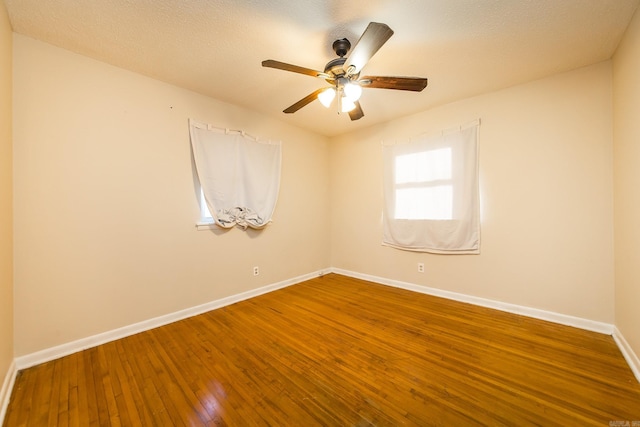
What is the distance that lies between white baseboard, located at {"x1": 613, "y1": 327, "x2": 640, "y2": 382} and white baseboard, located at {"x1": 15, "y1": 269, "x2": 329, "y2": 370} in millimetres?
A: 3354

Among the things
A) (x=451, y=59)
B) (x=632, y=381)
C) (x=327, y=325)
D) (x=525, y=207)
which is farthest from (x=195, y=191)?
(x=632, y=381)

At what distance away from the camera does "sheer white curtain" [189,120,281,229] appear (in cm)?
277

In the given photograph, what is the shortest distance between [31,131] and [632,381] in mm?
4538

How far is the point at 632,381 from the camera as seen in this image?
1.57 metres

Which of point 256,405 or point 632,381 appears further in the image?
point 632,381

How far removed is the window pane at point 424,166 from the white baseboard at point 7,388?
393cm

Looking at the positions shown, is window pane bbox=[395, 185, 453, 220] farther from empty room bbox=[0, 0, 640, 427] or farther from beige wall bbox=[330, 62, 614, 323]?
beige wall bbox=[330, 62, 614, 323]

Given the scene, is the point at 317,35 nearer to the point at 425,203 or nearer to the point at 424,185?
the point at 424,185

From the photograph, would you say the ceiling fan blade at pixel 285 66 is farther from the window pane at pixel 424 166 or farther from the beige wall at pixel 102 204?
the window pane at pixel 424 166

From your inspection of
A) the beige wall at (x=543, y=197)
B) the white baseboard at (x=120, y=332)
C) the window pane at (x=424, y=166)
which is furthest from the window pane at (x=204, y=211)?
the beige wall at (x=543, y=197)

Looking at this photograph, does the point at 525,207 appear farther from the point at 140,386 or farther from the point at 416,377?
the point at 140,386

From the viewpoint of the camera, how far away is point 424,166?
3.23 m

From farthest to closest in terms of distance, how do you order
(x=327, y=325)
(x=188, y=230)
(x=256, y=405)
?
(x=188, y=230) → (x=327, y=325) → (x=256, y=405)

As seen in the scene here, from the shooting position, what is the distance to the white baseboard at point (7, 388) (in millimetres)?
1387
